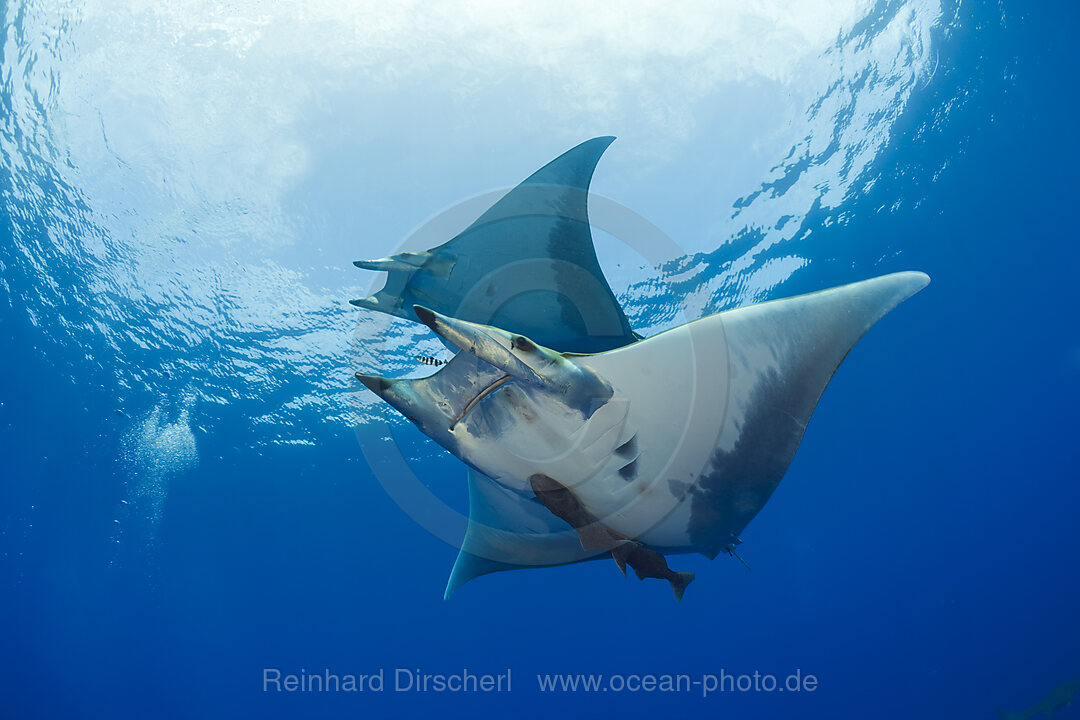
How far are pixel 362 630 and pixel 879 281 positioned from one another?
91.5 ft

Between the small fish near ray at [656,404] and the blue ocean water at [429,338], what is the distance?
25.1 feet

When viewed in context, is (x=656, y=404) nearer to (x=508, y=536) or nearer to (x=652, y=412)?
(x=652, y=412)

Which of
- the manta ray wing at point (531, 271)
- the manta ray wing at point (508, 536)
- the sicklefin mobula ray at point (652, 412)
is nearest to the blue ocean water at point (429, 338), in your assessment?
the manta ray wing at point (531, 271)

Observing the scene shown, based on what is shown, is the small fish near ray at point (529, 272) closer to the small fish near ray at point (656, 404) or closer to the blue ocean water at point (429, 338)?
the small fish near ray at point (656, 404)

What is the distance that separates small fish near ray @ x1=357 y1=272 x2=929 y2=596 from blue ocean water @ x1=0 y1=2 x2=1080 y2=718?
7.64m

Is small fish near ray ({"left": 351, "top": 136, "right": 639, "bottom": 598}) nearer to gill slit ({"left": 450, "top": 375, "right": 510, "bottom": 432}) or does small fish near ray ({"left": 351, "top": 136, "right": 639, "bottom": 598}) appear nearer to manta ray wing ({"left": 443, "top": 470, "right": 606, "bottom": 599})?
manta ray wing ({"left": 443, "top": 470, "right": 606, "bottom": 599})

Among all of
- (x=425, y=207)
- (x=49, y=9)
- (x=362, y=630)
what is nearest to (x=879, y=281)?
(x=425, y=207)

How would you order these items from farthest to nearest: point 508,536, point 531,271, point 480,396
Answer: point 531,271 < point 508,536 < point 480,396

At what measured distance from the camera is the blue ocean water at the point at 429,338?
868cm

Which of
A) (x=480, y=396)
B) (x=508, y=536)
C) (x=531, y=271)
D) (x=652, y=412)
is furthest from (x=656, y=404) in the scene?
(x=531, y=271)

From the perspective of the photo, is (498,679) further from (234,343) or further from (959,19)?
(959,19)

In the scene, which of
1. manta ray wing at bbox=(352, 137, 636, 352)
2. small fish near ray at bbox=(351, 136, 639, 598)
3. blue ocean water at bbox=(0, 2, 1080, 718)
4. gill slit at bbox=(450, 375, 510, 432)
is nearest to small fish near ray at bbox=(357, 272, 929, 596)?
gill slit at bbox=(450, 375, 510, 432)

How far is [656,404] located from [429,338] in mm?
9448

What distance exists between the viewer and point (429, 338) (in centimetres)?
1145
